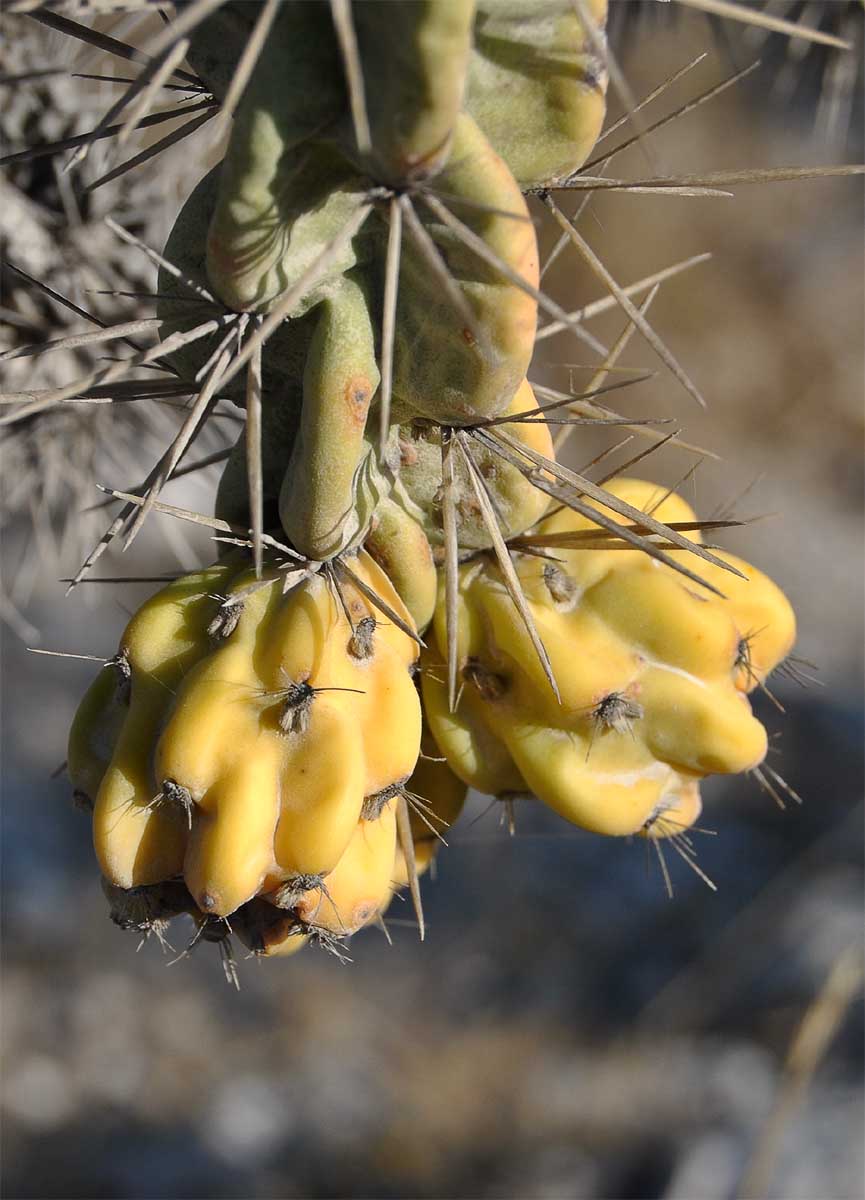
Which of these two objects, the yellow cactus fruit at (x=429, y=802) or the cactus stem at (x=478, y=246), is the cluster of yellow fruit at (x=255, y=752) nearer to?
the yellow cactus fruit at (x=429, y=802)

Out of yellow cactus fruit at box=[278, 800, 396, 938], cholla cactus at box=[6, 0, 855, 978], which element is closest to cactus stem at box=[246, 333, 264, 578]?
cholla cactus at box=[6, 0, 855, 978]

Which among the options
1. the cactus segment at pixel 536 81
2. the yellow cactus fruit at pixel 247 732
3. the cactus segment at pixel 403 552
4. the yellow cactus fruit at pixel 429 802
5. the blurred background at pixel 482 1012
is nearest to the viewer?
the cactus segment at pixel 536 81

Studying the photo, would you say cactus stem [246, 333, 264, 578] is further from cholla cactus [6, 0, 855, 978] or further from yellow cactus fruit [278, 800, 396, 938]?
yellow cactus fruit [278, 800, 396, 938]

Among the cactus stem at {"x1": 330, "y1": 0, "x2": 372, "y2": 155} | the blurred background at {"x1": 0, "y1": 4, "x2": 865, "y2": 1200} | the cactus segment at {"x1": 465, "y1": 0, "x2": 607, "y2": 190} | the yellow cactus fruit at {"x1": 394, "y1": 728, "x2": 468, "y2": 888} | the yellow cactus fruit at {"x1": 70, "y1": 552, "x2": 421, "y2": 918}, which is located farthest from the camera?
the blurred background at {"x1": 0, "y1": 4, "x2": 865, "y2": 1200}

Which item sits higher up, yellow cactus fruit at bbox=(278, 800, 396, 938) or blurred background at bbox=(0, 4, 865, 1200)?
yellow cactus fruit at bbox=(278, 800, 396, 938)

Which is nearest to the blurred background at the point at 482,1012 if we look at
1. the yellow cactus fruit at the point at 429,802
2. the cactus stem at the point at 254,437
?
the yellow cactus fruit at the point at 429,802

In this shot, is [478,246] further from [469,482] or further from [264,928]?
[264,928]
